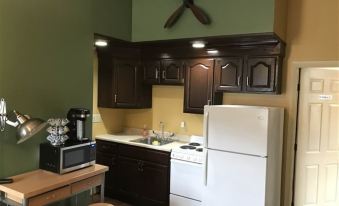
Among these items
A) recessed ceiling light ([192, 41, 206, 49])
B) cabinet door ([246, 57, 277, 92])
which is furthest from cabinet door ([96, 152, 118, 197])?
cabinet door ([246, 57, 277, 92])

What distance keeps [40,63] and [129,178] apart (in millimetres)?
2258

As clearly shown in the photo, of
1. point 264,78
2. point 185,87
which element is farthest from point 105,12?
point 264,78

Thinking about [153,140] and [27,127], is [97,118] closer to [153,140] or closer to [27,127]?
[153,140]

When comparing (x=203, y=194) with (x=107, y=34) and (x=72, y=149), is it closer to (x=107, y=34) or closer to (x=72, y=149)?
(x=72, y=149)

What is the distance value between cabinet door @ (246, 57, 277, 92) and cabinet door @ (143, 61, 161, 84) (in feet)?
4.64

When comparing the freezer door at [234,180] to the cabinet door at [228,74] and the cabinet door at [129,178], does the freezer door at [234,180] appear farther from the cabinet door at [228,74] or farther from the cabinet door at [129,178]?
the cabinet door at [129,178]

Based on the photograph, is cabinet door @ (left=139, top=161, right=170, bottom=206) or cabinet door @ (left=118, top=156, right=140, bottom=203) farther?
cabinet door @ (left=118, top=156, right=140, bottom=203)

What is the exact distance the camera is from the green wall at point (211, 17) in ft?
9.82

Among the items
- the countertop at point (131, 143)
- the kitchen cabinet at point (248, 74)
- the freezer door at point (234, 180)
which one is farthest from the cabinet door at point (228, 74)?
the countertop at point (131, 143)

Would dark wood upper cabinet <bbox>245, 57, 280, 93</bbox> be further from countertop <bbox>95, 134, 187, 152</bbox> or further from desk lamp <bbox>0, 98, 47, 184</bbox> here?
desk lamp <bbox>0, 98, 47, 184</bbox>

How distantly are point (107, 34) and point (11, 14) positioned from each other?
3.72ft

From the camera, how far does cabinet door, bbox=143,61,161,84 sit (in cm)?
436

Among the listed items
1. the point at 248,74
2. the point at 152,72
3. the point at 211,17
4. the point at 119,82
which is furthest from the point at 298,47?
the point at 119,82

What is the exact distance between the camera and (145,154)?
404 cm
